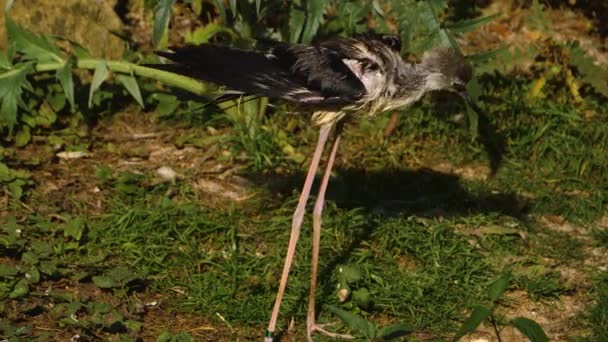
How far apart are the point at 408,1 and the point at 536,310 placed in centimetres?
167

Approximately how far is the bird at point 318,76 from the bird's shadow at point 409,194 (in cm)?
86

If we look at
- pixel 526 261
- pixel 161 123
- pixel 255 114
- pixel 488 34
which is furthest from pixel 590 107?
pixel 161 123

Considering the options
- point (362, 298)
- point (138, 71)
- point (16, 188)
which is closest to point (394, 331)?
point (362, 298)

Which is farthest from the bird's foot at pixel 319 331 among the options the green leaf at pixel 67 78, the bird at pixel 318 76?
the green leaf at pixel 67 78

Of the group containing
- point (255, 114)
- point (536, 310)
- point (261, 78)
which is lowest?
point (536, 310)

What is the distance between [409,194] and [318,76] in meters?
1.61

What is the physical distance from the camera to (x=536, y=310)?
4906 millimetres

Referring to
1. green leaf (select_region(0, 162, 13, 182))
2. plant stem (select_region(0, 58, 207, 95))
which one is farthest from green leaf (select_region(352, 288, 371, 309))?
green leaf (select_region(0, 162, 13, 182))

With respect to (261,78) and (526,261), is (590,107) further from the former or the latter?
(261,78)

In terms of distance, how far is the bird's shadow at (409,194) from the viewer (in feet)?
18.3

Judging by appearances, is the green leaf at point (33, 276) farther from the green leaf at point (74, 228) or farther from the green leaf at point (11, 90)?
the green leaf at point (11, 90)

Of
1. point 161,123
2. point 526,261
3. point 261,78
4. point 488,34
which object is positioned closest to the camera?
point 261,78

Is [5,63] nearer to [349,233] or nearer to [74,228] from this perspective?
[74,228]

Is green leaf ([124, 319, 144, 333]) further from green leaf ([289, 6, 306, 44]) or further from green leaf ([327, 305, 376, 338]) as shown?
green leaf ([289, 6, 306, 44])
